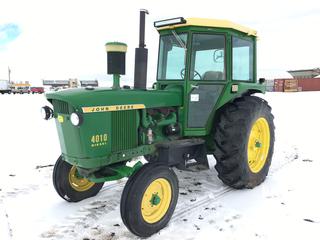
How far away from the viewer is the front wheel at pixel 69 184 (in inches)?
170

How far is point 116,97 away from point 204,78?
4.54 ft

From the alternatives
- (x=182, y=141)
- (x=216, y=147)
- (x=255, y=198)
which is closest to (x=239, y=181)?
(x=255, y=198)

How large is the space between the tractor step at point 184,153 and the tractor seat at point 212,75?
0.90m

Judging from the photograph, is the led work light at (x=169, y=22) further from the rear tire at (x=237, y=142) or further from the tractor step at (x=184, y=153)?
the tractor step at (x=184, y=153)

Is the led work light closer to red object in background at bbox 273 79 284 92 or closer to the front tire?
the front tire

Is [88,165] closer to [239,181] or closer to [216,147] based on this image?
[216,147]

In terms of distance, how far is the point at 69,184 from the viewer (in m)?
4.37

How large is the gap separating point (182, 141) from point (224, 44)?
1497 mm

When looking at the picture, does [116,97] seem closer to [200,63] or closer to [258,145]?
[200,63]

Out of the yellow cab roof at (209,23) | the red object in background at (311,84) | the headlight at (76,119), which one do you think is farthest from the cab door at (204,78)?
the red object in background at (311,84)

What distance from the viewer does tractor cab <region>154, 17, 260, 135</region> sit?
14.2 ft

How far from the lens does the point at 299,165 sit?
5918 millimetres

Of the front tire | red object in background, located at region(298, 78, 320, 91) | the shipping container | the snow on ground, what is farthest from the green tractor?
red object in background, located at region(298, 78, 320, 91)

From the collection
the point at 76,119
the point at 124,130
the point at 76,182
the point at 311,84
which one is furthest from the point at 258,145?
the point at 311,84
